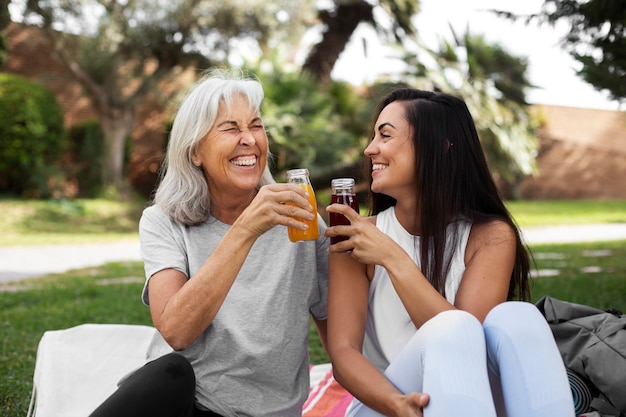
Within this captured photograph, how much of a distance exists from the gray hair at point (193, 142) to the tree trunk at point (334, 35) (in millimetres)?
12284

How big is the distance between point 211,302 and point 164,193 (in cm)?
55

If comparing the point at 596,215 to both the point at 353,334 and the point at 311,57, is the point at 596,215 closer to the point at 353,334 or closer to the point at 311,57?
the point at 311,57

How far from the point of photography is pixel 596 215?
16.6m

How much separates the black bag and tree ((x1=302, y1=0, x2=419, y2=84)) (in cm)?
1199

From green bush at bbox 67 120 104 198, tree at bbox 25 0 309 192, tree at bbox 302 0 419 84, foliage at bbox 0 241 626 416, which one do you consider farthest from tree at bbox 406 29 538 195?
green bush at bbox 67 120 104 198

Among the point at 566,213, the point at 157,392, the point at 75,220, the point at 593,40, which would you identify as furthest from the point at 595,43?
the point at 566,213

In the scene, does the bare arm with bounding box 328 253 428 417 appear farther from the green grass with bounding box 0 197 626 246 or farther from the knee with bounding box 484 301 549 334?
the green grass with bounding box 0 197 626 246

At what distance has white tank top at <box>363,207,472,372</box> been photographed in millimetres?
2299

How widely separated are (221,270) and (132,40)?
14375 millimetres

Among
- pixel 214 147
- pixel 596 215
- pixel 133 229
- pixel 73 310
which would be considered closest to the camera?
pixel 214 147

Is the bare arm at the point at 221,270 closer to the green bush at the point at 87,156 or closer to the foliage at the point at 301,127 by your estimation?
the foliage at the point at 301,127

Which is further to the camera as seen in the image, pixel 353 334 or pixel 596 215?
pixel 596 215

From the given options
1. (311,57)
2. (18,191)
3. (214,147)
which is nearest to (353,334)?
(214,147)

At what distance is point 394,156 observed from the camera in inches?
92.5
